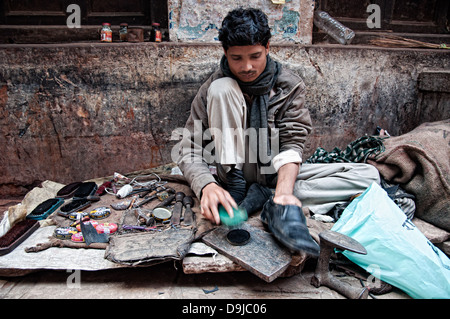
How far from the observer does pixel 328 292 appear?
154 cm

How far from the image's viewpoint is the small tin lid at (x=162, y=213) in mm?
1899

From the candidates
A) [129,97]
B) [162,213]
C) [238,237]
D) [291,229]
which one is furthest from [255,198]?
[129,97]

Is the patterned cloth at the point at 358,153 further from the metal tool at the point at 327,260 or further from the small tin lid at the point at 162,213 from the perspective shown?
the small tin lid at the point at 162,213

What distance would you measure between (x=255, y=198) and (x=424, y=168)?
1.25 metres

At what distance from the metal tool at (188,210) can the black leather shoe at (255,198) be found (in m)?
0.35

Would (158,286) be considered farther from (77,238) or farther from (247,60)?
(247,60)

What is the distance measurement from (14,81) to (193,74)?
1.54 m

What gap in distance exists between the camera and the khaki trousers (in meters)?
1.83

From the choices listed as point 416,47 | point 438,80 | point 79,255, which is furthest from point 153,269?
point 416,47

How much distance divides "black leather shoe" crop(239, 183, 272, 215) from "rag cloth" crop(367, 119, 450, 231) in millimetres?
941

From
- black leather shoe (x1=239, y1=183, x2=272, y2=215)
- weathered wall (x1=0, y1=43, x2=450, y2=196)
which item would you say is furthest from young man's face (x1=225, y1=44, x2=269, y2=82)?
weathered wall (x1=0, y1=43, x2=450, y2=196)

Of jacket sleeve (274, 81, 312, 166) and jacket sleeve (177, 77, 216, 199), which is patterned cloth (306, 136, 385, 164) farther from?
jacket sleeve (177, 77, 216, 199)

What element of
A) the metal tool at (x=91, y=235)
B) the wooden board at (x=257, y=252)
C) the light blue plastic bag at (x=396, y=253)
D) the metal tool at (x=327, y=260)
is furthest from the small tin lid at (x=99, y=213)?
the light blue plastic bag at (x=396, y=253)

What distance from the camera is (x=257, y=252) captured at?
60.4 inches
